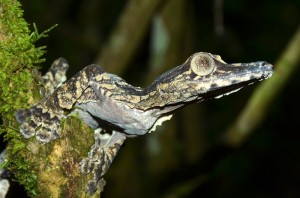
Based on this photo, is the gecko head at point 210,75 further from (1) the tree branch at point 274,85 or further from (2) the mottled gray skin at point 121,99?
A: (1) the tree branch at point 274,85

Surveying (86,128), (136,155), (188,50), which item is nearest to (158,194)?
(136,155)

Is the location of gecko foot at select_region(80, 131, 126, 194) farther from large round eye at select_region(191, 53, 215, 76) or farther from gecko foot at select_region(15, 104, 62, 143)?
large round eye at select_region(191, 53, 215, 76)

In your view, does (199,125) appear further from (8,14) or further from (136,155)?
(8,14)

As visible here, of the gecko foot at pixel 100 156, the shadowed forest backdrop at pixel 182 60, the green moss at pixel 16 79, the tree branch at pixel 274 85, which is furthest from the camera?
the shadowed forest backdrop at pixel 182 60

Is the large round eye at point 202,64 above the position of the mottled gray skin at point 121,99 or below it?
above

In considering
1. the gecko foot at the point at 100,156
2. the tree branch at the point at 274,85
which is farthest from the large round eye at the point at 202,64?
the tree branch at the point at 274,85

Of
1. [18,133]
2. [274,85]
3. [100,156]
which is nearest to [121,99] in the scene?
[100,156]
